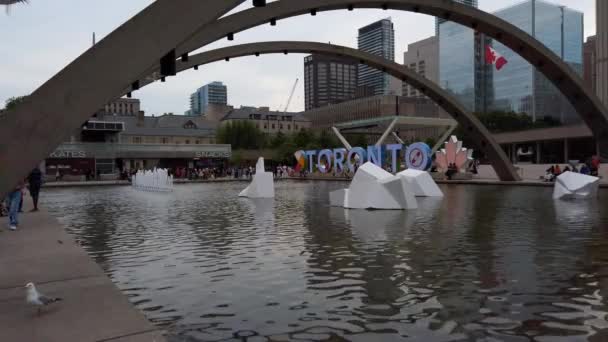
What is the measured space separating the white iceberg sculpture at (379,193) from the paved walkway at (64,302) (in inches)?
428

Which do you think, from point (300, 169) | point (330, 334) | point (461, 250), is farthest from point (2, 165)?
point (300, 169)

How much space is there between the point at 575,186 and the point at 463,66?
359ft

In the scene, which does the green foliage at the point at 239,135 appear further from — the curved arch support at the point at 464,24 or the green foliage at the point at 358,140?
the curved arch support at the point at 464,24

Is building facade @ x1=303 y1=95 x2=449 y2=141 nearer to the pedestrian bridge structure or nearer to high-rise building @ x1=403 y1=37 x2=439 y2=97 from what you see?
high-rise building @ x1=403 y1=37 x2=439 y2=97

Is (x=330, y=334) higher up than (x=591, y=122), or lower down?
lower down

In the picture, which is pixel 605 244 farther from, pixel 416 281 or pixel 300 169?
pixel 300 169

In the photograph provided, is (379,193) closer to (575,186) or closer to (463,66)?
(575,186)

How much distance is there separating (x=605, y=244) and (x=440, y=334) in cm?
641

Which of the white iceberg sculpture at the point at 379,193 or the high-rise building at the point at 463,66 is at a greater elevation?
the high-rise building at the point at 463,66

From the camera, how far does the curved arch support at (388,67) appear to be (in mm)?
23062

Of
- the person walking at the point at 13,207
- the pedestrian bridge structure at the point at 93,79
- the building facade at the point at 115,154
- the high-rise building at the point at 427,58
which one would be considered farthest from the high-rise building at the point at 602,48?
the high-rise building at the point at 427,58

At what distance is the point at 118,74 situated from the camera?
6066 millimetres

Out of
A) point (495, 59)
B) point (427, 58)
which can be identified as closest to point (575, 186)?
point (495, 59)

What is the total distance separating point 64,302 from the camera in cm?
560
